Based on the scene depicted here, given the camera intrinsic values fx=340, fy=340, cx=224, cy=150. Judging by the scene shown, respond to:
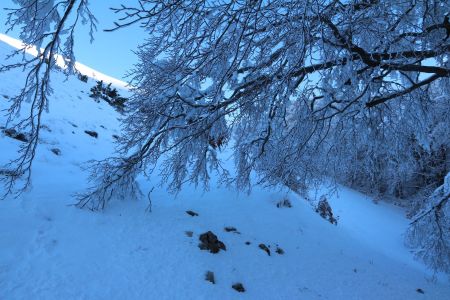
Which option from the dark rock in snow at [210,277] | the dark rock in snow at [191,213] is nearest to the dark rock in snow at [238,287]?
the dark rock in snow at [210,277]

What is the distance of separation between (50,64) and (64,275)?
255cm

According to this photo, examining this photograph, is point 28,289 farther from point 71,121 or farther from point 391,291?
point 71,121

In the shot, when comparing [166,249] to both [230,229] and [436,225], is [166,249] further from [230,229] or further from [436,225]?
[436,225]

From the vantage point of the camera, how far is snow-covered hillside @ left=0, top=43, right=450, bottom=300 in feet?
13.7

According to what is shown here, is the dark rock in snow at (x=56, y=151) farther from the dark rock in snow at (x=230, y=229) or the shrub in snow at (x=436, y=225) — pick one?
the shrub in snow at (x=436, y=225)

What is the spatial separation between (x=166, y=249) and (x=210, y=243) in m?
0.89

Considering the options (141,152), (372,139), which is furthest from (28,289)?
(372,139)

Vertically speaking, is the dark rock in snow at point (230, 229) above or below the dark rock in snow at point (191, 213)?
below

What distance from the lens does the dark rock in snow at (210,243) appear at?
5.85m

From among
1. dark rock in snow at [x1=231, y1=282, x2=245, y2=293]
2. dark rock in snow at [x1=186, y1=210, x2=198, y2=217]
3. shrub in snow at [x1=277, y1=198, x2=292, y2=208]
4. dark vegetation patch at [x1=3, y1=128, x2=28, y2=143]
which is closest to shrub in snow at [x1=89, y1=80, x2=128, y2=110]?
dark vegetation patch at [x1=3, y1=128, x2=28, y2=143]

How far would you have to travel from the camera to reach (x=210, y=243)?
5.96 meters

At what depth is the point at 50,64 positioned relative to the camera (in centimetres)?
290

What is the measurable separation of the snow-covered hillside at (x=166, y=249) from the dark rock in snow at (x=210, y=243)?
0.33 feet

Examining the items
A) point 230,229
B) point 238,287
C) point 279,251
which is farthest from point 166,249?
point 279,251
